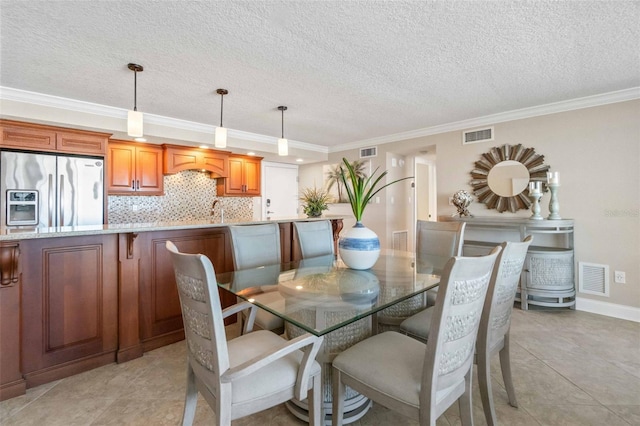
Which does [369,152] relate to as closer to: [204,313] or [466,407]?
[466,407]

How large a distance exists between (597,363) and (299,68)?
329 centimetres

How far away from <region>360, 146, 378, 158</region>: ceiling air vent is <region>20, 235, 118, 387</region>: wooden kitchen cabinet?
4179 millimetres

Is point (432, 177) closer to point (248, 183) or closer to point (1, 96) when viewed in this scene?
point (248, 183)

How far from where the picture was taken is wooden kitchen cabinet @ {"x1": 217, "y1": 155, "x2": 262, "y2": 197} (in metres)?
5.25

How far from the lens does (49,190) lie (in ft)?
10.8

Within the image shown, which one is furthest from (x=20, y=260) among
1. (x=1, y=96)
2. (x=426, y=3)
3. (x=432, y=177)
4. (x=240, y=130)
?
(x=432, y=177)

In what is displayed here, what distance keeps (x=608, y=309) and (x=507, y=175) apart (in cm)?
180

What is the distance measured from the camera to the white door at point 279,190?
6129 mm

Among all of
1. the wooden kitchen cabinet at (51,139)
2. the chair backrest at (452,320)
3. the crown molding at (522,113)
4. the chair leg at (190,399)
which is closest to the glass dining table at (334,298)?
the chair backrest at (452,320)

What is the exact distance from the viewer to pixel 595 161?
10.8ft

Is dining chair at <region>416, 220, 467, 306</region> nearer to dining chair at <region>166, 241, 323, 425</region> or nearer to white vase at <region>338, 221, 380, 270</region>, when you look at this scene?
white vase at <region>338, 221, 380, 270</region>

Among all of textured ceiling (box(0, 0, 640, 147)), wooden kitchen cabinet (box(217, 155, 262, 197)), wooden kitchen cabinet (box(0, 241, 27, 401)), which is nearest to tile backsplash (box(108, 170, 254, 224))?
wooden kitchen cabinet (box(217, 155, 262, 197))

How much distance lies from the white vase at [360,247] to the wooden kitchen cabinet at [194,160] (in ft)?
11.4

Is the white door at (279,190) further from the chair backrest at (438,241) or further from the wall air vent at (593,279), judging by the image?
the wall air vent at (593,279)
